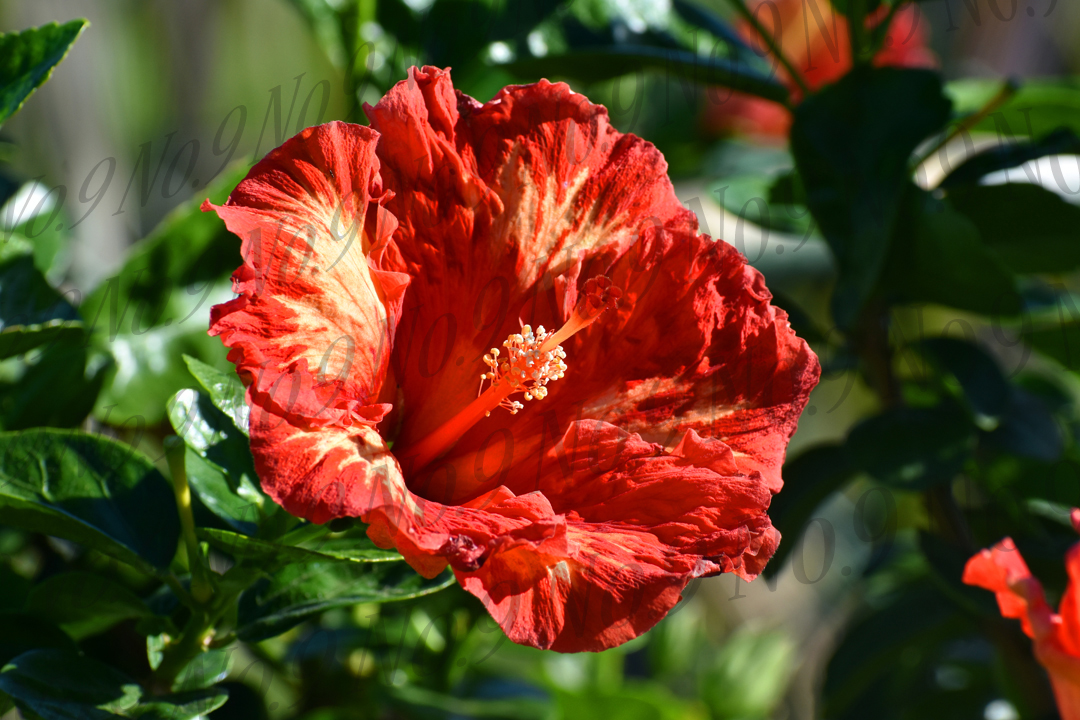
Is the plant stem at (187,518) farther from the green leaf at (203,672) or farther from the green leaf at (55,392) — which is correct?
the green leaf at (55,392)

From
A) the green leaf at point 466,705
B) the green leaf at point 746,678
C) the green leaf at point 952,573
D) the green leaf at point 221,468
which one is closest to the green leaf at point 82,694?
the green leaf at point 221,468

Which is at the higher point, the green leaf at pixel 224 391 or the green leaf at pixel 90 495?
the green leaf at pixel 224 391

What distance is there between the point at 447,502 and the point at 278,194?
23 centimetres

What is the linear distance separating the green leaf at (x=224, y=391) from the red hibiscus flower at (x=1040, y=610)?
1.60 ft

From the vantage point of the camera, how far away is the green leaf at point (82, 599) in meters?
0.62

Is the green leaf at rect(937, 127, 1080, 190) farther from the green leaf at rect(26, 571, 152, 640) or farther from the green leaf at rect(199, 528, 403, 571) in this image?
the green leaf at rect(26, 571, 152, 640)

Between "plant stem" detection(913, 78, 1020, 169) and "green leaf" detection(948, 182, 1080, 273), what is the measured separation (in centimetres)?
5

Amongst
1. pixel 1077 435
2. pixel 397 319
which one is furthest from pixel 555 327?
pixel 1077 435

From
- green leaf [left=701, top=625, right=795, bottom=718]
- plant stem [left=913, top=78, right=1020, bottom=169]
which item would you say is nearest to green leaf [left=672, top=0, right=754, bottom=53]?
plant stem [left=913, top=78, right=1020, bottom=169]

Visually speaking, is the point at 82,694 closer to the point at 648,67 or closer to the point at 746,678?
the point at 648,67

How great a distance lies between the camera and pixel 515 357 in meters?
0.61

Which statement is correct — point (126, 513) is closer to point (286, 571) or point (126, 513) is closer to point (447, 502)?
point (286, 571)

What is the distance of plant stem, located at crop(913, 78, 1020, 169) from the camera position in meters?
0.88

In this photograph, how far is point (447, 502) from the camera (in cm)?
61
